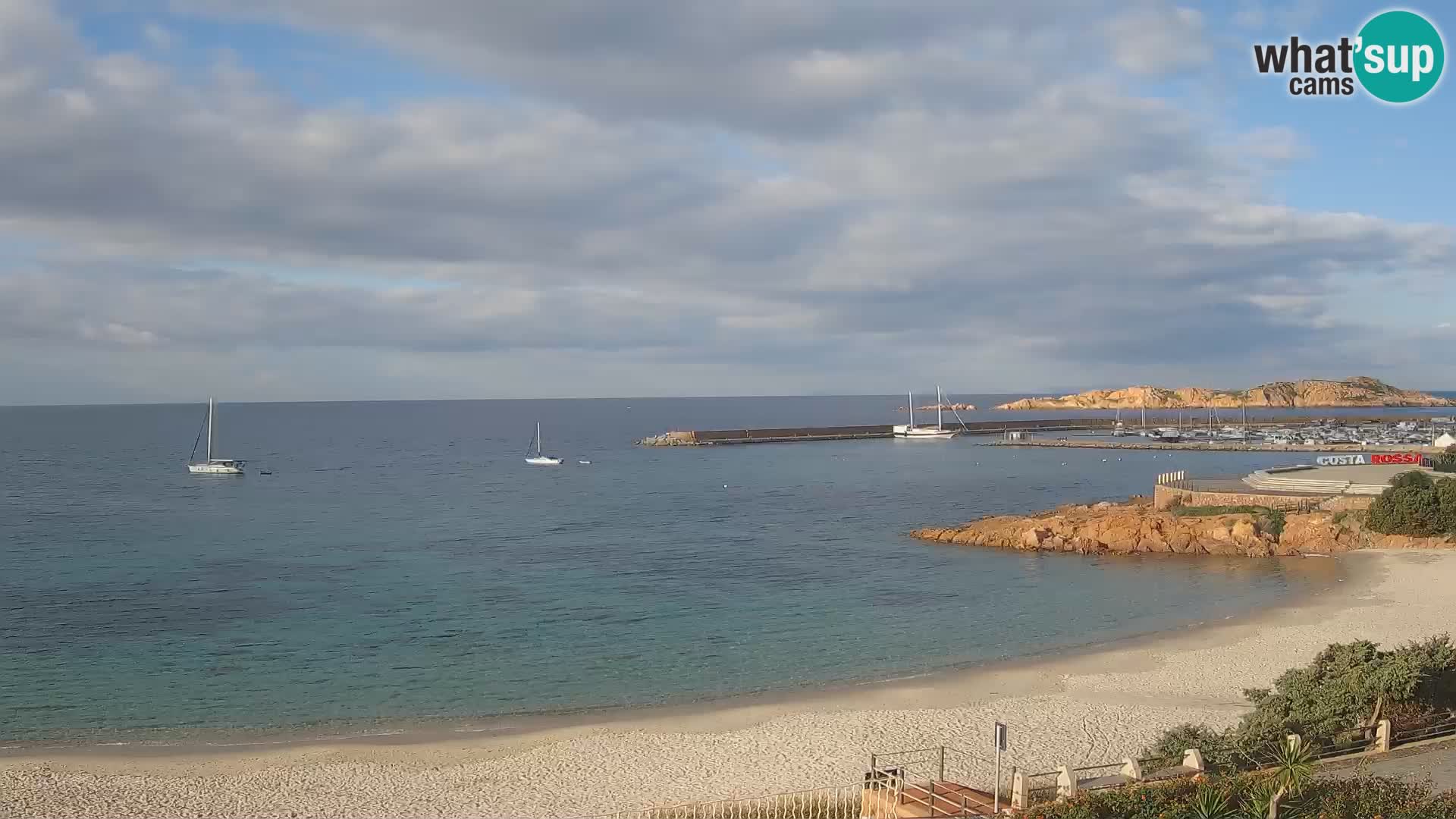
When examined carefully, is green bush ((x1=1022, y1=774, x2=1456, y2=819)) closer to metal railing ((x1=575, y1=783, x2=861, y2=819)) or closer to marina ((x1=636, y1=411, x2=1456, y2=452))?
metal railing ((x1=575, y1=783, x2=861, y2=819))

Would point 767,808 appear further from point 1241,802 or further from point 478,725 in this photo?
point 478,725

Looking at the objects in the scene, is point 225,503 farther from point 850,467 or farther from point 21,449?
point 21,449

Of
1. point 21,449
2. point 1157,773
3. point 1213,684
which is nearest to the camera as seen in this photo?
point 1157,773

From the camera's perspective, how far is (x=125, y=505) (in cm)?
7269

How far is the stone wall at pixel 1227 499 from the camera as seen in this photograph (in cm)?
5256

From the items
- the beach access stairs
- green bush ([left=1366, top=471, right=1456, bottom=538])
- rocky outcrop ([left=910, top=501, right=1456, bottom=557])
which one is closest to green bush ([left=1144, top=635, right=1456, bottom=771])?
the beach access stairs

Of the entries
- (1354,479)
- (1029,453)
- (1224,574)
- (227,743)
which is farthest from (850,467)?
(227,743)

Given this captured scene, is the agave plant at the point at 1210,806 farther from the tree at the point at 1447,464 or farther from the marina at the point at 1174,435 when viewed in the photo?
the marina at the point at 1174,435

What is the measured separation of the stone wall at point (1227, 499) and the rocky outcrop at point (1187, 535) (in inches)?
88.9

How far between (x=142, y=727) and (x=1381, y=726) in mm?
25174

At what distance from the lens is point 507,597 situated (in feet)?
131

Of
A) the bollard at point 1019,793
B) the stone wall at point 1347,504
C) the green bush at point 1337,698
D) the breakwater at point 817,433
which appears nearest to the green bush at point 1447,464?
the stone wall at point 1347,504

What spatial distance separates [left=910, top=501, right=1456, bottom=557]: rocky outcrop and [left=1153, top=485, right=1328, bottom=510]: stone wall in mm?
2257

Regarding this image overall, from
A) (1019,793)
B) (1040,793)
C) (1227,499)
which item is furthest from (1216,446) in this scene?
(1019,793)
